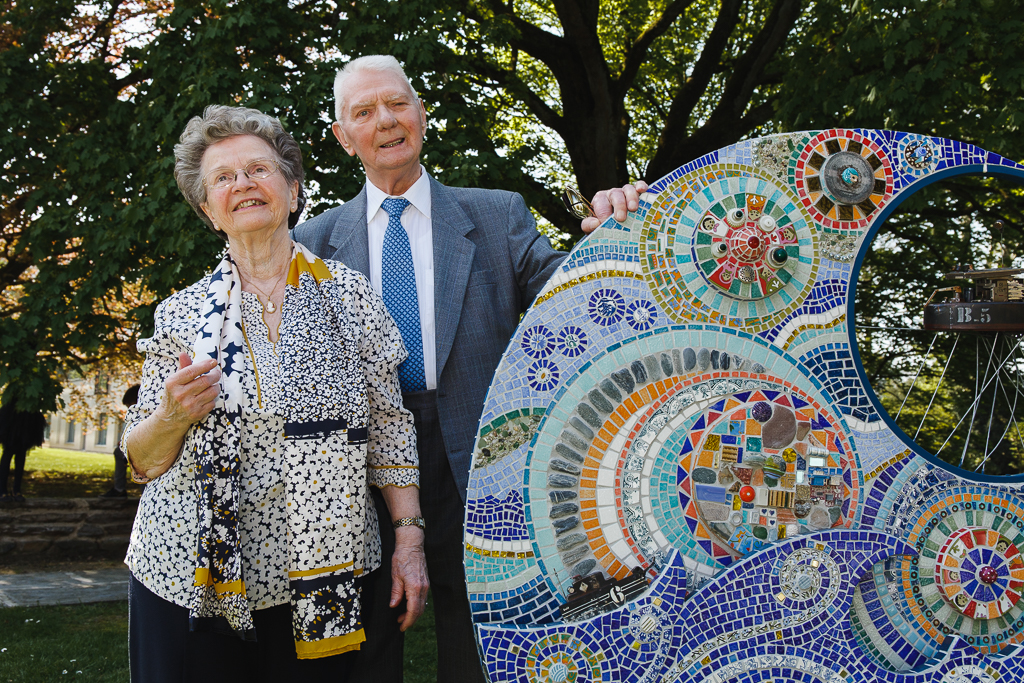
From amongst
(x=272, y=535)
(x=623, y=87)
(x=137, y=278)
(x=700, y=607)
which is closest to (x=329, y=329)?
(x=272, y=535)

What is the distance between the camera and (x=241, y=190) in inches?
79.7

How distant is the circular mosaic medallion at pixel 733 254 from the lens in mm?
1795

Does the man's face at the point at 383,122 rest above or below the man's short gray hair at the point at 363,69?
below

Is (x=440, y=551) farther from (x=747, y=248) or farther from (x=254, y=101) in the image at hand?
(x=254, y=101)

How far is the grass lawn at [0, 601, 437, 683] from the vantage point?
5051mm

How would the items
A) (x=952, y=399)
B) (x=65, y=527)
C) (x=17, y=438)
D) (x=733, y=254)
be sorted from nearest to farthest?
(x=733, y=254)
(x=952, y=399)
(x=65, y=527)
(x=17, y=438)

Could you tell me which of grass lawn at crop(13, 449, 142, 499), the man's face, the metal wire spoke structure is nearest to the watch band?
the man's face

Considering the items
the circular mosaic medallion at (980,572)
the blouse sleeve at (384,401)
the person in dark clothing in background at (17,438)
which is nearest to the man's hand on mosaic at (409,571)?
the blouse sleeve at (384,401)

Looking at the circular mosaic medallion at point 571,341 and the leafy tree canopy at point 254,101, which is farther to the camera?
the leafy tree canopy at point 254,101

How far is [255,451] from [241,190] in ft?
2.13

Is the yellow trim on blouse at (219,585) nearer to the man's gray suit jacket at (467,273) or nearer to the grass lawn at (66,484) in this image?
the man's gray suit jacket at (467,273)

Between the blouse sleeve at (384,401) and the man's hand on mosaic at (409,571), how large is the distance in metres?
0.14

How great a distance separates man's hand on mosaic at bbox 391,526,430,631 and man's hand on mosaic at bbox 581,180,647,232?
3.12 feet

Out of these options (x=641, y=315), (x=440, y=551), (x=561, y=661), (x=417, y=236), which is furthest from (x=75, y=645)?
(x=641, y=315)
